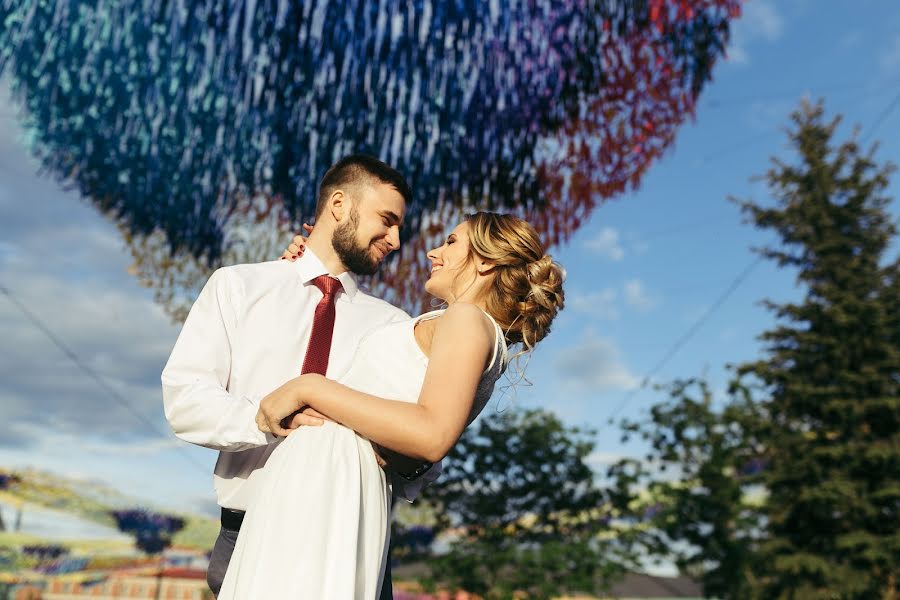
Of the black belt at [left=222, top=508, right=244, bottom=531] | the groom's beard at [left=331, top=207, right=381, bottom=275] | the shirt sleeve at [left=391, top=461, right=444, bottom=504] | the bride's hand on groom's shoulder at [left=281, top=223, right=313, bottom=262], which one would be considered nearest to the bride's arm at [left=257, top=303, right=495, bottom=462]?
the shirt sleeve at [left=391, top=461, right=444, bottom=504]

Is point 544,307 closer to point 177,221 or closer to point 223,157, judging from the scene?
point 223,157

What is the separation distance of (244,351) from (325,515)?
2.53 ft

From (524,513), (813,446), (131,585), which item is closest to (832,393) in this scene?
(813,446)

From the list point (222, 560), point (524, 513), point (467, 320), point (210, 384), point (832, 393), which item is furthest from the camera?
point (832, 393)

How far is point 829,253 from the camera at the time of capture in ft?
66.1

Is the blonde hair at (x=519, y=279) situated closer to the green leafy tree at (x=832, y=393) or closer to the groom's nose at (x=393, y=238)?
the groom's nose at (x=393, y=238)

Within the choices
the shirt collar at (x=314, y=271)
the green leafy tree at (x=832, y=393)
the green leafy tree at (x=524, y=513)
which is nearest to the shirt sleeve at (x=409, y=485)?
the shirt collar at (x=314, y=271)

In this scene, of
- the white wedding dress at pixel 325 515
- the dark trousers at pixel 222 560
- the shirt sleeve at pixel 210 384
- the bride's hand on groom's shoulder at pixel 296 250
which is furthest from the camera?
the bride's hand on groom's shoulder at pixel 296 250

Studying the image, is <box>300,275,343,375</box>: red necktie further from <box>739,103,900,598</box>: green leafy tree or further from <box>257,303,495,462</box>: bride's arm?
<box>739,103,900,598</box>: green leafy tree

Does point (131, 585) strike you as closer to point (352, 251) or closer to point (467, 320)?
point (352, 251)

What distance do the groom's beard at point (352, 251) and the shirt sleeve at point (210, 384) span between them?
40 centimetres

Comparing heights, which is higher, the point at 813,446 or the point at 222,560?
the point at 813,446

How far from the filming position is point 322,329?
274 centimetres

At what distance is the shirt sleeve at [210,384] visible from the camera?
7.65 feet
